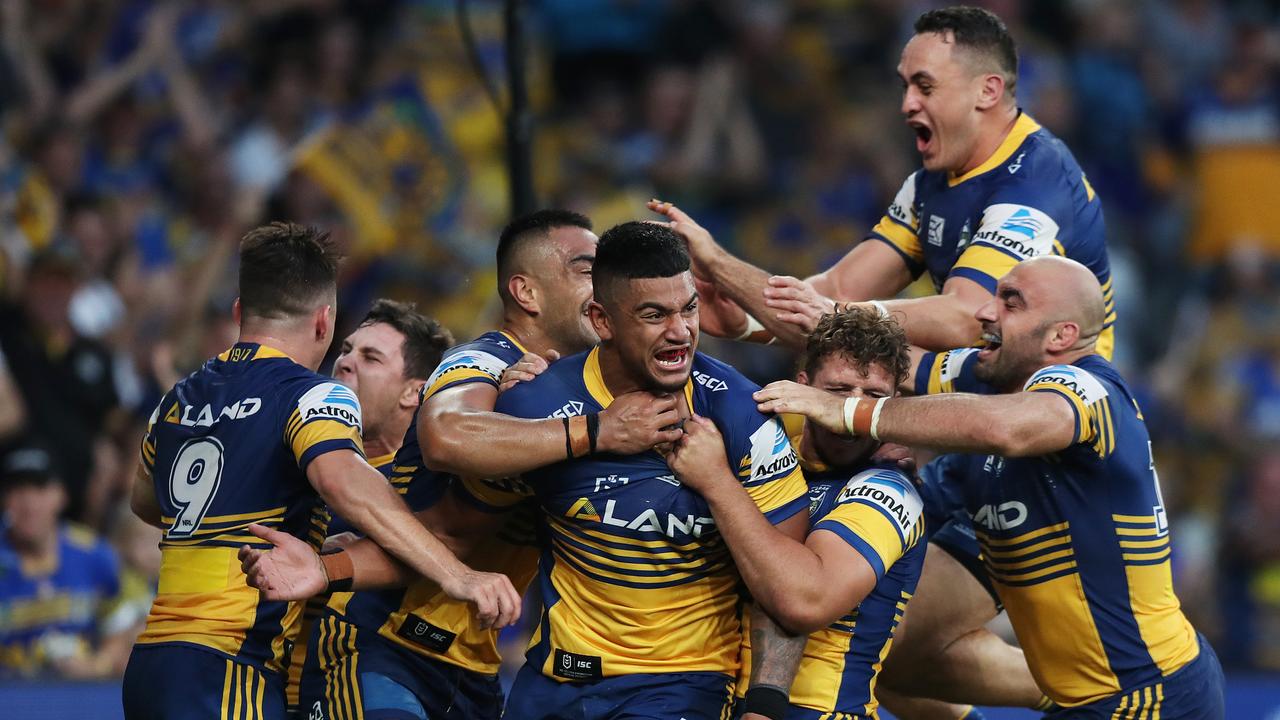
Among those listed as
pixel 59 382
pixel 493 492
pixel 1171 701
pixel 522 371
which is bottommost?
pixel 1171 701

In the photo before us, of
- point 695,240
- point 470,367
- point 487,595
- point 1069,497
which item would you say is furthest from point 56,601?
point 1069,497

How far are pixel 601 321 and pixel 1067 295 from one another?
164cm

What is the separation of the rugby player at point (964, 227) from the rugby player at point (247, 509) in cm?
165

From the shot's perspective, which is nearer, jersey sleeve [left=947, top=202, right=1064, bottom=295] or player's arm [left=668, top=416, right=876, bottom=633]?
player's arm [left=668, top=416, right=876, bottom=633]

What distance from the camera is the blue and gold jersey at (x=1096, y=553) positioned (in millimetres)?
5414

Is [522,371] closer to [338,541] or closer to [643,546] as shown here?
[643,546]

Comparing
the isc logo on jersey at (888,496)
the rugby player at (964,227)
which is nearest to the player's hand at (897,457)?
the isc logo on jersey at (888,496)

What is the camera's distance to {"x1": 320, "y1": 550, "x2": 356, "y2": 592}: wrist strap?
5188mm

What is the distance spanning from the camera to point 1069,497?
5.50 metres

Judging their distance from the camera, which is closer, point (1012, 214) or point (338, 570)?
point (338, 570)

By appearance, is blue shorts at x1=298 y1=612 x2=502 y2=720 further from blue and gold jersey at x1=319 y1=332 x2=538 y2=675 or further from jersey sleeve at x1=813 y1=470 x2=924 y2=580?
jersey sleeve at x1=813 y1=470 x2=924 y2=580

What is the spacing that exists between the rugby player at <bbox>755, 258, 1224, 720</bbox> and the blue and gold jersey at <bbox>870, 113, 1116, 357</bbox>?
0.45 metres

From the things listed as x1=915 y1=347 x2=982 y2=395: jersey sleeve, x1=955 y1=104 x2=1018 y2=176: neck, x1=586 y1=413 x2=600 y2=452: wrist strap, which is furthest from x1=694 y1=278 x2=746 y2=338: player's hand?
x1=586 y1=413 x2=600 y2=452: wrist strap

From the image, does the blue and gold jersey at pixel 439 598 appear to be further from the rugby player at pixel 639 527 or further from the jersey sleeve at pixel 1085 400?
the jersey sleeve at pixel 1085 400
